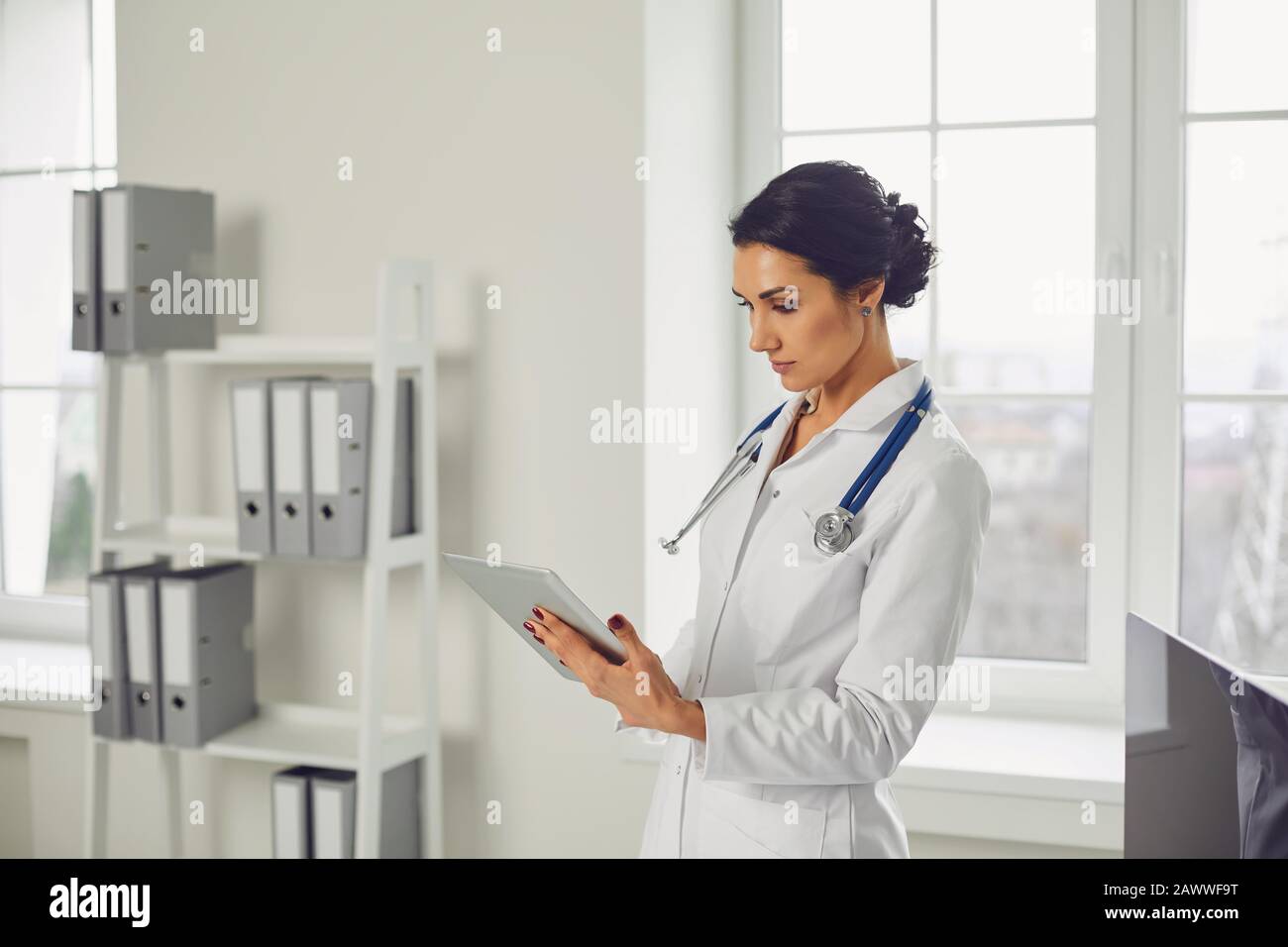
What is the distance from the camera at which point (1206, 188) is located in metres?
2.22

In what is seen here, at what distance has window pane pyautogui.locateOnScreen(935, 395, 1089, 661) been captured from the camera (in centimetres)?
233

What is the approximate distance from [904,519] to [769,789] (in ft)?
1.14

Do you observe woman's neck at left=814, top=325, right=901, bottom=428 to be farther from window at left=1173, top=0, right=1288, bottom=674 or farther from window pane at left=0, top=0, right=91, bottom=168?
window pane at left=0, top=0, right=91, bottom=168

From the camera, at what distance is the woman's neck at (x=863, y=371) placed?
4.65 feet

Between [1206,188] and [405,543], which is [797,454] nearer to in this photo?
[405,543]

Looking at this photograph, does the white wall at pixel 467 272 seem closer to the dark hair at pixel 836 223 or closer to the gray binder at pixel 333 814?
the gray binder at pixel 333 814

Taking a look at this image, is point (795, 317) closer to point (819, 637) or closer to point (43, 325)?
point (819, 637)

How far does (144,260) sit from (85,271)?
4.9 inches

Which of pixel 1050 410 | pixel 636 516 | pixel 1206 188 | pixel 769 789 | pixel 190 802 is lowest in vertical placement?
pixel 190 802

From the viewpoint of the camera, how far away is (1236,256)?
222 centimetres

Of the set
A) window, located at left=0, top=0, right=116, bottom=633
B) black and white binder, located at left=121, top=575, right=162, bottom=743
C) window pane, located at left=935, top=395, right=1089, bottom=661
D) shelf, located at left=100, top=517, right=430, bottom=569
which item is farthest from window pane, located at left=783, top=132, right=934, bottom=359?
window, located at left=0, top=0, right=116, bottom=633

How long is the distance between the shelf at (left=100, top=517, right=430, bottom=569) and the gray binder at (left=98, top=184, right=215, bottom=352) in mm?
367
